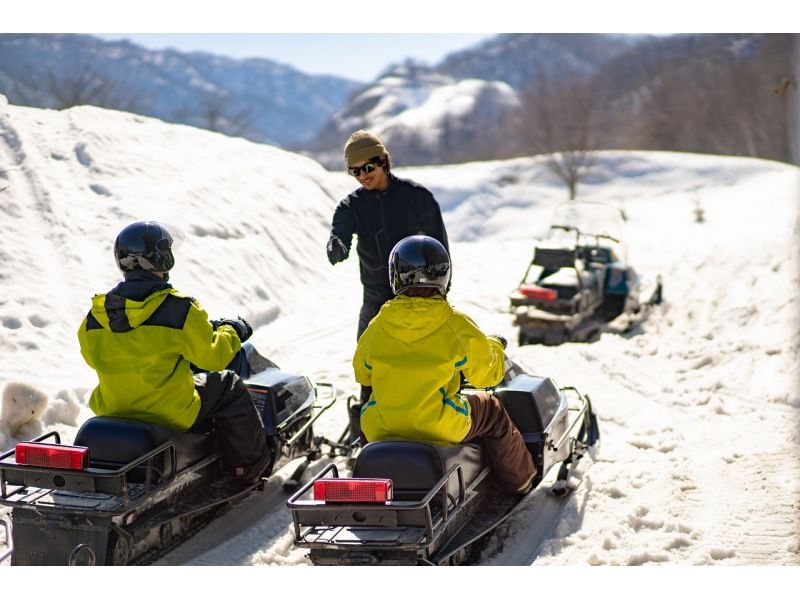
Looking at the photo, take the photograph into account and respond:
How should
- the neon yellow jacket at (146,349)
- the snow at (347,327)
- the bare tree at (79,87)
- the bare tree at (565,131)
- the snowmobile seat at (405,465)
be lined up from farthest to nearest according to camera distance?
1. the bare tree at (565,131)
2. the bare tree at (79,87)
3. the snow at (347,327)
4. the neon yellow jacket at (146,349)
5. the snowmobile seat at (405,465)

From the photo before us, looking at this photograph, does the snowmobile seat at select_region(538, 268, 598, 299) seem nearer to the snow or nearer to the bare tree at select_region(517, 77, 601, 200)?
the snow

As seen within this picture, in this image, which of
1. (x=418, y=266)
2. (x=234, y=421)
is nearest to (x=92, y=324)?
(x=234, y=421)

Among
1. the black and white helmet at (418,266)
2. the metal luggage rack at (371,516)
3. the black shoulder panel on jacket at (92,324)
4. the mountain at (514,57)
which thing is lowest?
the metal luggage rack at (371,516)

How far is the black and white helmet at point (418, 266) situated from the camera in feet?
13.7

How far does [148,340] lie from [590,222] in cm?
821

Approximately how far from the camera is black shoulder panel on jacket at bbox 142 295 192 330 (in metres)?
4.39

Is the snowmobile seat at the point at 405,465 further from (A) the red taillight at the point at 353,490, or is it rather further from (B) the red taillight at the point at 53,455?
(B) the red taillight at the point at 53,455

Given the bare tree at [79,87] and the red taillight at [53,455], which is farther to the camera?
the bare tree at [79,87]

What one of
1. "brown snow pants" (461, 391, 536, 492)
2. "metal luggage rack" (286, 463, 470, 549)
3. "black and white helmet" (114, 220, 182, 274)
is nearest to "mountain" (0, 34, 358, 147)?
"black and white helmet" (114, 220, 182, 274)

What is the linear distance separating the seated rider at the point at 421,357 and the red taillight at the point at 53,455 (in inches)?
50.6

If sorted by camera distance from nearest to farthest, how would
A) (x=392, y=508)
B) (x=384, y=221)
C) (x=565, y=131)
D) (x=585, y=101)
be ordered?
(x=392, y=508) < (x=384, y=221) < (x=565, y=131) < (x=585, y=101)

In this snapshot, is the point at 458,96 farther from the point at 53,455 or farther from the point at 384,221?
the point at 53,455

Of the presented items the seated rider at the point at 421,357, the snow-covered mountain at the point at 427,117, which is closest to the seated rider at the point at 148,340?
the seated rider at the point at 421,357

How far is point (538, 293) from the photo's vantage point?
9859mm
